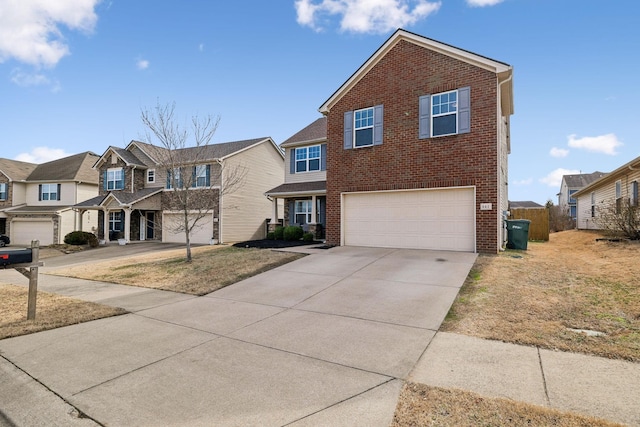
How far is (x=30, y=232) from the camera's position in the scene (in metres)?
27.9

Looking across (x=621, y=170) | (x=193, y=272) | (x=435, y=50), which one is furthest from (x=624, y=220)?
(x=193, y=272)

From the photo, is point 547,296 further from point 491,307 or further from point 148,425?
point 148,425

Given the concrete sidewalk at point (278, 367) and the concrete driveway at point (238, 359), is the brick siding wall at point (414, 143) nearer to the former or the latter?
the concrete driveway at point (238, 359)

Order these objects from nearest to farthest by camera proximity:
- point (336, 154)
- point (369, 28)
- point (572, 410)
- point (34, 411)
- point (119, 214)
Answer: point (572, 410)
point (34, 411)
point (336, 154)
point (369, 28)
point (119, 214)

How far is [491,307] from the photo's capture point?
5898 millimetres

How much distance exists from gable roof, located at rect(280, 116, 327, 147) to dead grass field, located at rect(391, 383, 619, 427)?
16.6 meters

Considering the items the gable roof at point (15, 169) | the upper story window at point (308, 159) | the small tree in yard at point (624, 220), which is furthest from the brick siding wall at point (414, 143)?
the gable roof at point (15, 169)

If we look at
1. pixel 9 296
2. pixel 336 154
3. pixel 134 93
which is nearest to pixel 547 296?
pixel 336 154

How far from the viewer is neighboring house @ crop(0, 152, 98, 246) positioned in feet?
88.6

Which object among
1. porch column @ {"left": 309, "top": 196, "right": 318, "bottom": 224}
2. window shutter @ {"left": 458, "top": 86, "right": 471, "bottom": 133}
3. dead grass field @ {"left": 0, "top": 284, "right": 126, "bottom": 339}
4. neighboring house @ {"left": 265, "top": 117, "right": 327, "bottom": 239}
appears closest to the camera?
dead grass field @ {"left": 0, "top": 284, "right": 126, "bottom": 339}

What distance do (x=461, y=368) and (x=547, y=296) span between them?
3.92 metres

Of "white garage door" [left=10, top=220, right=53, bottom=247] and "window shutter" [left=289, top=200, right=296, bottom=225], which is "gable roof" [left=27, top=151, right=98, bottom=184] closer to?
"white garage door" [left=10, top=220, right=53, bottom=247]

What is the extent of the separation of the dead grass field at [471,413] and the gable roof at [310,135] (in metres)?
16.6

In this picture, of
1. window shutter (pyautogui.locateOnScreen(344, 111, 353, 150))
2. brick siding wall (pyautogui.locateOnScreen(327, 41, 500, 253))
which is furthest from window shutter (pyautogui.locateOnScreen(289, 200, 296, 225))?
window shutter (pyautogui.locateOnScreen(344, 111, 353, 150))
